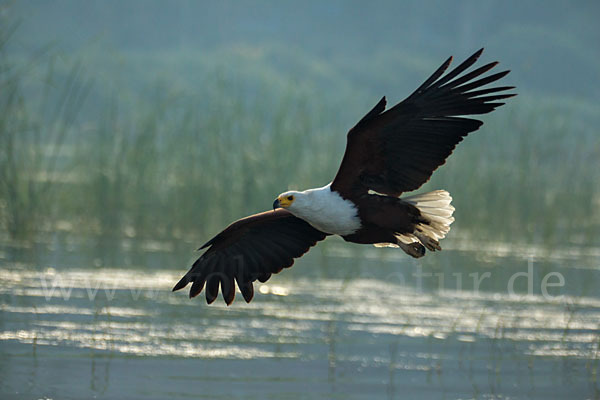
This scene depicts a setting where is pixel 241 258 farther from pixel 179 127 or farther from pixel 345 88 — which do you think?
pixel 345 88

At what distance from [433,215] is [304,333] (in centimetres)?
184

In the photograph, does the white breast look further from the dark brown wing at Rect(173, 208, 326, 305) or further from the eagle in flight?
the dark brown wing at Rect(173, 208, 326, 305)

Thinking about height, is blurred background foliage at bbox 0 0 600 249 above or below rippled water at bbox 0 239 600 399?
above

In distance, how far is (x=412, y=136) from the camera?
628 centimetres

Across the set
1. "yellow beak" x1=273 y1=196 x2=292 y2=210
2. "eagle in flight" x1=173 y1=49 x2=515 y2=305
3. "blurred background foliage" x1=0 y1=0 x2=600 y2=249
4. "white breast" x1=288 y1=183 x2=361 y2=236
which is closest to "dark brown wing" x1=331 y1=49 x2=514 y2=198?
"eagle in flight" x1=173 y1=49 x2=515 y2=305

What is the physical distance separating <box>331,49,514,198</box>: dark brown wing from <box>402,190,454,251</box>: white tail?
0.17 meters

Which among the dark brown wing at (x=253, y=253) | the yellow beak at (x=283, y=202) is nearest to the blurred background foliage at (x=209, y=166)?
the dark brown wing at (x=253, y=253)

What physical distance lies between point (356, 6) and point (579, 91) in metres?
14.3

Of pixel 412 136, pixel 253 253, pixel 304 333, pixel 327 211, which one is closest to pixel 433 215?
pixel 412 136

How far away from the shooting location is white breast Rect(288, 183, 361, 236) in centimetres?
616

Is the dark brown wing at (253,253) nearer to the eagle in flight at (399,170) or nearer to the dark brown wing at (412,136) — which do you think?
the eagle in flight at (399,170)

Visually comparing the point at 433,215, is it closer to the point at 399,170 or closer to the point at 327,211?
the point at 399,170

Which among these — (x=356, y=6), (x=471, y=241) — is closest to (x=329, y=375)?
(x=471, y=241)

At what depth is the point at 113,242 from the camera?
1186 centimetres
